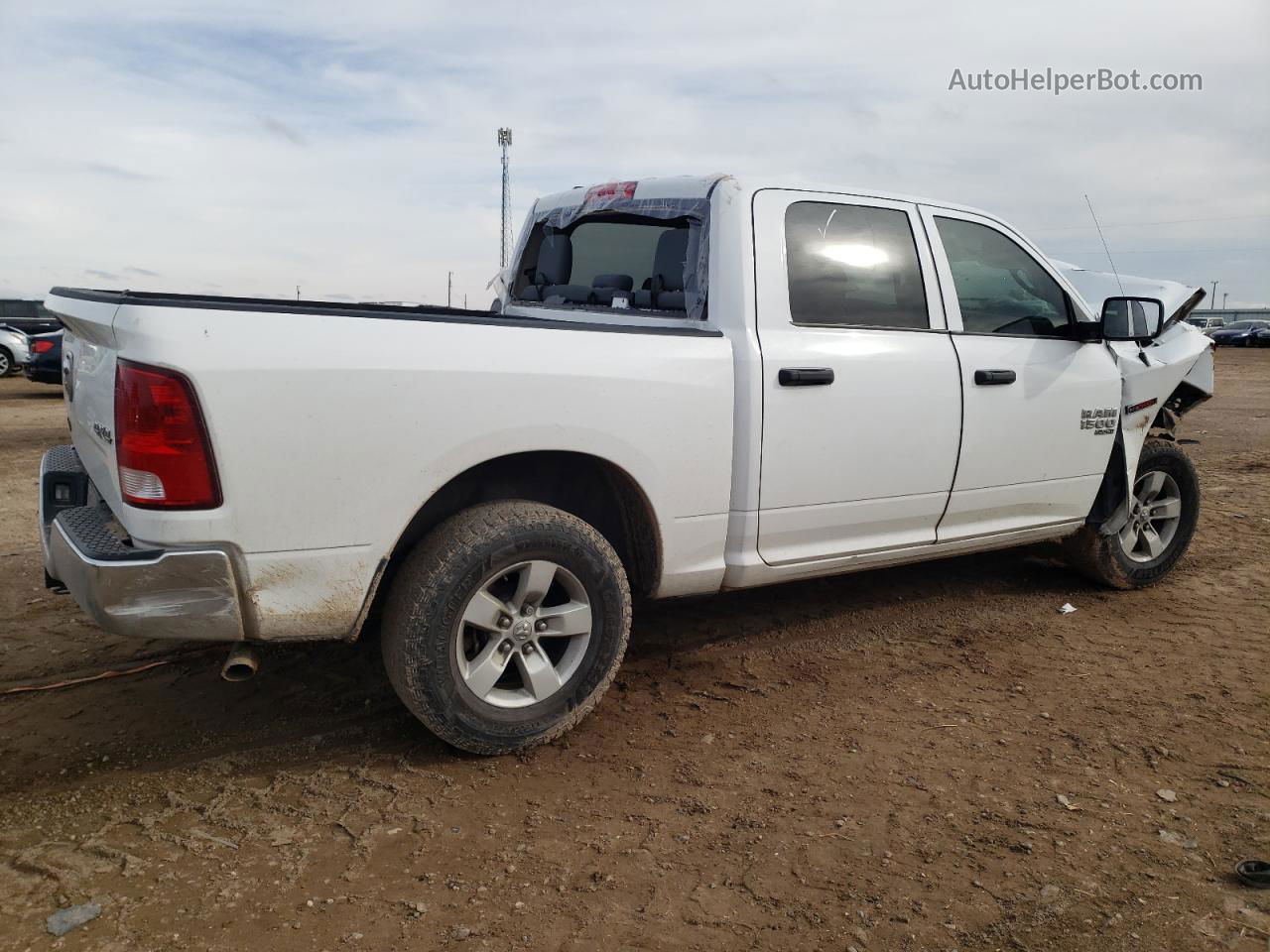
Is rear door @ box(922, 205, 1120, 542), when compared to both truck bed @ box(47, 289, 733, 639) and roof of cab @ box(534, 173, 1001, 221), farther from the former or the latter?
truck bed @ box(47, 289, 733, 639)

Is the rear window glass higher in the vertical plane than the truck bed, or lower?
higher

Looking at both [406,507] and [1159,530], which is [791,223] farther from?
[1159,530]

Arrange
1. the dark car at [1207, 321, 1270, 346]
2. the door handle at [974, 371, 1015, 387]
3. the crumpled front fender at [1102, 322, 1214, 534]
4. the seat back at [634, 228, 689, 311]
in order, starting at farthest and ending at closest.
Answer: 1. the dark car at [1207, 321, 1270, 346]
2. the crumpled front fender at [1102, 322, 1214, 534]
3. the door handle at [974, 371, 1015, 387]
4. the seat back at [634, 228, 689, 311]

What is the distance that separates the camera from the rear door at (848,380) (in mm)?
3715

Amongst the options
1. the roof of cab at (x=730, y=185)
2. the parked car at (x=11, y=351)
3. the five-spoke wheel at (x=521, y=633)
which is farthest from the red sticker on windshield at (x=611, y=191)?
the parked car at (x=11, y=351)

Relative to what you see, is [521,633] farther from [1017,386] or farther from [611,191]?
[1017,386]

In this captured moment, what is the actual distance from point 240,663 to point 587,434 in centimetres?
126

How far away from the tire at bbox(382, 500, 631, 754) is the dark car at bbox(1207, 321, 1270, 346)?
4738 centimetres

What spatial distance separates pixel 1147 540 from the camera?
5344 millimetres

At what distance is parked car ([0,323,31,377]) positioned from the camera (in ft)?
62.1

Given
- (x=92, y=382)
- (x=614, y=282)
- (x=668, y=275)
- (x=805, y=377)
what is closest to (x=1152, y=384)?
(x=805, y=377)

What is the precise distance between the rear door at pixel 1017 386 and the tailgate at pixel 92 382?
10.4 ft

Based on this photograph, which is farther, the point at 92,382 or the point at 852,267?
the point at 852,267

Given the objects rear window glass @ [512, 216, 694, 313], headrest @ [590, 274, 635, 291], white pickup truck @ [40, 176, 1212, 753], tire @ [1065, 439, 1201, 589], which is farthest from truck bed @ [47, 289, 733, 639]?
tire @ [1065, 439, 1201, 589]
